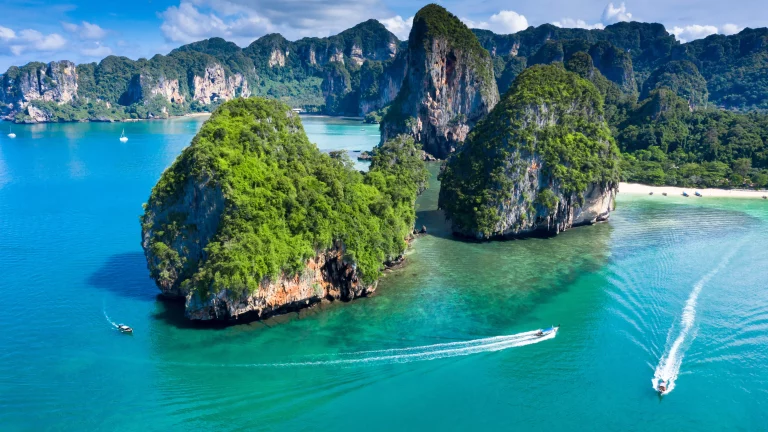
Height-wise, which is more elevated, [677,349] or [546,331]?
[546,331]

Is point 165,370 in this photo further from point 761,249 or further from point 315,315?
point 761,249

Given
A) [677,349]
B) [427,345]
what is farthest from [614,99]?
[427,345]

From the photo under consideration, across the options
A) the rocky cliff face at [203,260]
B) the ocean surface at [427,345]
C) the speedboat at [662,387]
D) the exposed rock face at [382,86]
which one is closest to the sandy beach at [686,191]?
the ocean surface at [427,345]

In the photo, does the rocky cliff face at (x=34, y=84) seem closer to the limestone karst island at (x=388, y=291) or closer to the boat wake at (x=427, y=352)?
the limestone karst island at (x=388, y=291)

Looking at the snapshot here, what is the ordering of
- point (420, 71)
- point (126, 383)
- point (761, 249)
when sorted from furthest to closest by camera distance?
point (420, 71) < point (761, 249) < point (126, 383)

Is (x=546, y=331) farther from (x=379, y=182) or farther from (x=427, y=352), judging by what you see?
(x=379, y=182)

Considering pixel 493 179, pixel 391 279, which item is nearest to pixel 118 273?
pixel 391 279
